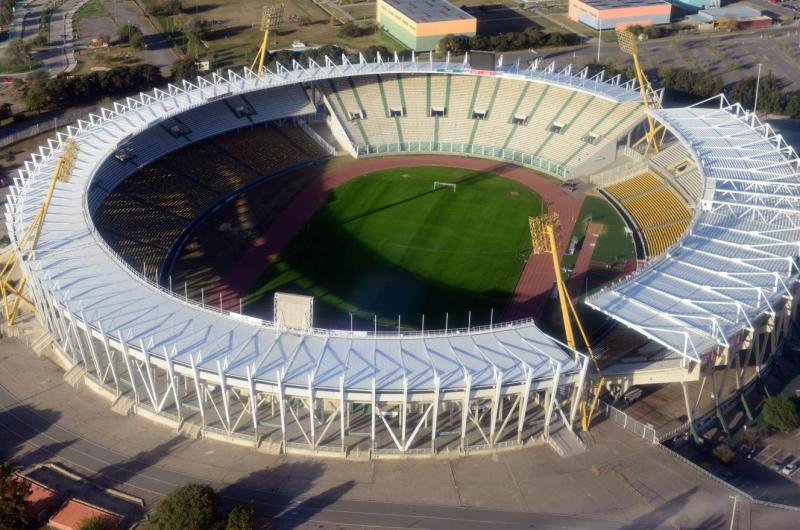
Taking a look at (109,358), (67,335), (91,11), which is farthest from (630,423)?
(91,11)

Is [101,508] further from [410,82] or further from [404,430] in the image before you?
[410,82]

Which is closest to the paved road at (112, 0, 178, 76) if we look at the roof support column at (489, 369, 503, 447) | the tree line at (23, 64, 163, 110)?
the tree line at (23, 64, 163, 110)

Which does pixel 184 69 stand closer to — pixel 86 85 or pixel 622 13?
pixel 86 85

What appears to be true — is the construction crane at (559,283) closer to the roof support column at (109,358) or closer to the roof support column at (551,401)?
the roof support column at (551,401)

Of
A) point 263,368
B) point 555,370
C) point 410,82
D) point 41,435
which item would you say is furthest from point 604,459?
point 410,82

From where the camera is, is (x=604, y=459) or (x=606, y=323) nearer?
(x=604, y=459)

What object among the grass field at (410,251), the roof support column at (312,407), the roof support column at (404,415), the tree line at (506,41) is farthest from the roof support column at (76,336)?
the tree line at (506,41)

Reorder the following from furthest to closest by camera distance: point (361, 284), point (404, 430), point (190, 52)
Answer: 1. point (190, 52)
2. point (361, 284)
3. point (404, 430)
